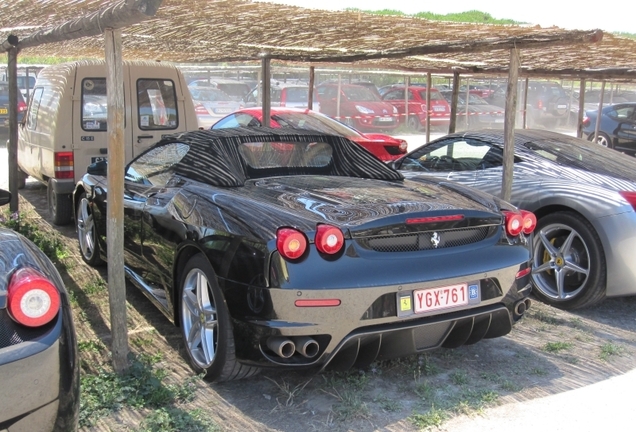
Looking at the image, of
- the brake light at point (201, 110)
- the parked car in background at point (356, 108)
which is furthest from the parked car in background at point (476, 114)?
the brake light at point (201, 110)

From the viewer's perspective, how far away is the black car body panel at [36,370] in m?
2.31

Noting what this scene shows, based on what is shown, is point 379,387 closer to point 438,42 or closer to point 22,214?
point 438,42

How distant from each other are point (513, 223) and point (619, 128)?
528 inches

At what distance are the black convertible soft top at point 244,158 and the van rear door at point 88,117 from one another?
271 centimetres

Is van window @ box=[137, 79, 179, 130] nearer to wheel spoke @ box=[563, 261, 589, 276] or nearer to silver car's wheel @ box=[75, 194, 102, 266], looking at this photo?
silver car's wheel @ box=[75, 194, 102, 266]

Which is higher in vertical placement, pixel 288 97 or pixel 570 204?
pixel 570 204

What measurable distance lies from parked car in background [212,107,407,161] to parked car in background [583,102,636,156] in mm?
7511

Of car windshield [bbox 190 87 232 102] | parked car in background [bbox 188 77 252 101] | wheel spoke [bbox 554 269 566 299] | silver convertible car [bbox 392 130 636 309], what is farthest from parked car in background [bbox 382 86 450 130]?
wheel spoke [bbox 554 269 566 299]

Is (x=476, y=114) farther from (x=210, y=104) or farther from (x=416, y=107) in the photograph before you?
(x=210, y=104)

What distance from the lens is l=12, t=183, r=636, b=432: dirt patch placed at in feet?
11.3

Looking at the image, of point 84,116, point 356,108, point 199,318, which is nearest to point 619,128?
point 356,108

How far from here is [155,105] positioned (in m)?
8.06

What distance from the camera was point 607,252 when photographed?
5051mm

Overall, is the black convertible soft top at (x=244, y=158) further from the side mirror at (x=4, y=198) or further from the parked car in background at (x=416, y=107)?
the parked car in background at (x=416, y=107)
